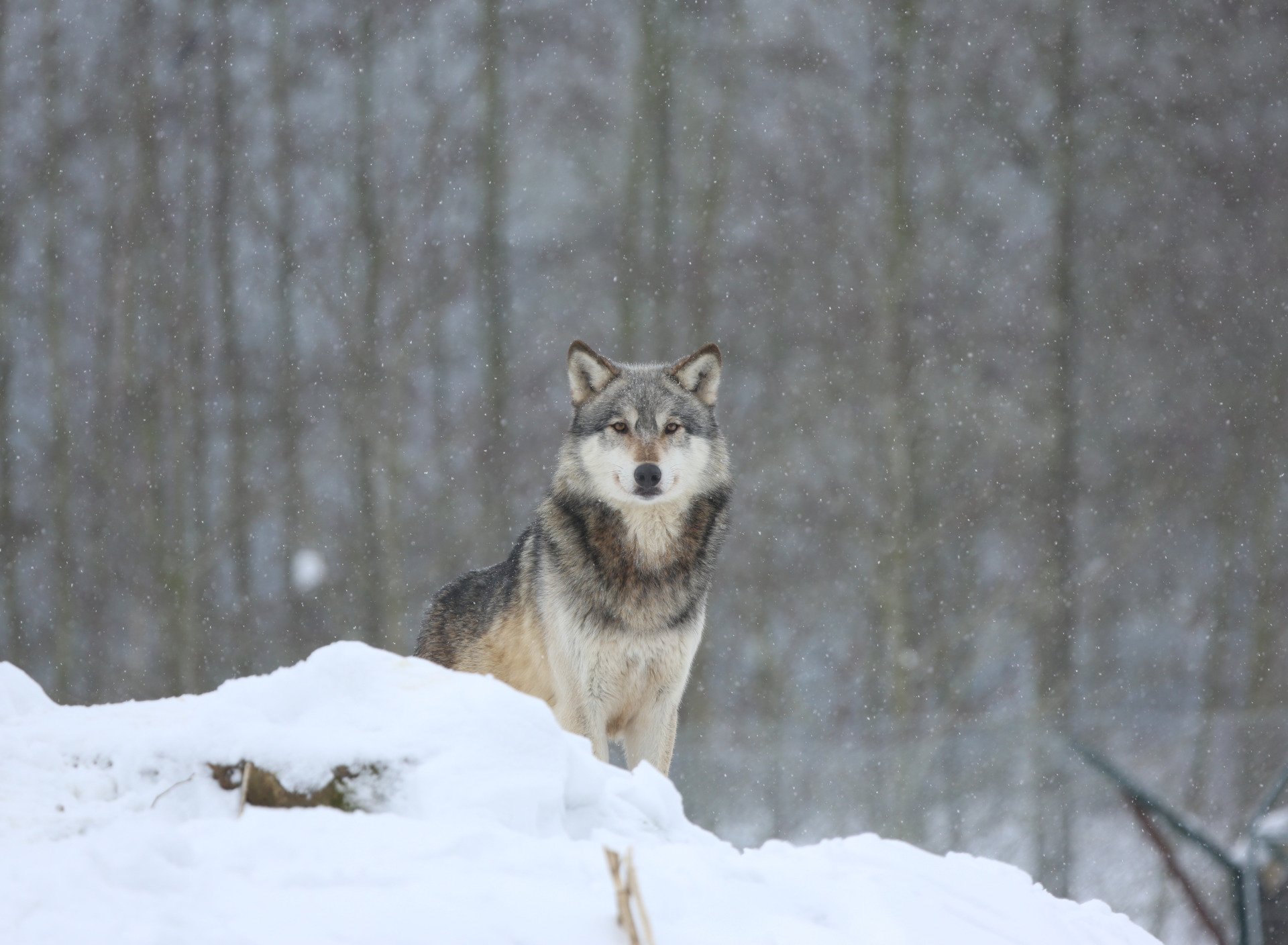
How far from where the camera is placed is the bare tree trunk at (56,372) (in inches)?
420

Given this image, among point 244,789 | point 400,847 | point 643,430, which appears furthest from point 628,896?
point 643,430

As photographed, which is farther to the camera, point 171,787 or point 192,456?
point 192,456

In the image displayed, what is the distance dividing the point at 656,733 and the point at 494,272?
24.8ft

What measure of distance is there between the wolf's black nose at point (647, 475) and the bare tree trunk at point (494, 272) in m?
6.41

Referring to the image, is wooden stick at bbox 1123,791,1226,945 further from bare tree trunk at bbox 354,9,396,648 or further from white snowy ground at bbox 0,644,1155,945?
bare tree trunk at bbox 354,9,396,648

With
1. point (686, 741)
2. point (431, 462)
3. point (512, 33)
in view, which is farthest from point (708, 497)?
point (512, 33)

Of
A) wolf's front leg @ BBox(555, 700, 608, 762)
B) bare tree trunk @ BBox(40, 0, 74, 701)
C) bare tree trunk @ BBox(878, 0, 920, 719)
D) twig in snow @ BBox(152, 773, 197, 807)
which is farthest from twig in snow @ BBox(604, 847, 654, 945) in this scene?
bare tree trunk @ BBox(40, 0, 74, 701)

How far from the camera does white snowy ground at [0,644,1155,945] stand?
5.92 ft

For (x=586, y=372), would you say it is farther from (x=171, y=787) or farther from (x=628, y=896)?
(x=628, y=896)

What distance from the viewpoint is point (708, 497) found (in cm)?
463

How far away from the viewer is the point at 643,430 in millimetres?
4402

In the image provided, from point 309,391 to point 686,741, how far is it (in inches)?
212

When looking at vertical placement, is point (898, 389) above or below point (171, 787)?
above

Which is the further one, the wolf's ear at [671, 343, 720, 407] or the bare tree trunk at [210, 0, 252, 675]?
the bare tree trunk at [210, 0, 252, 675]
